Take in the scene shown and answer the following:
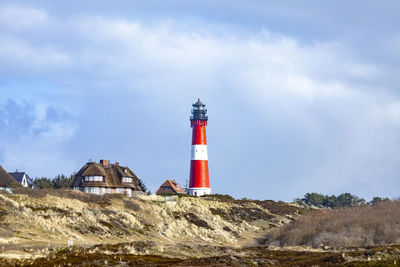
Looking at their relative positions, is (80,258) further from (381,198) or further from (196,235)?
(381,198)

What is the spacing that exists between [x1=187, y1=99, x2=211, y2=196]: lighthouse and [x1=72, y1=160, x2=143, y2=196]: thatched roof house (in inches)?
444

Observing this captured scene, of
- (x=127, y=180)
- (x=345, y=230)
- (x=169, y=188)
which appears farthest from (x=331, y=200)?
(x=345, y=230)

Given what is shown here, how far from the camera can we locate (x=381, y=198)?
135375mm

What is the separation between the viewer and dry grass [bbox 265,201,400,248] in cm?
6266

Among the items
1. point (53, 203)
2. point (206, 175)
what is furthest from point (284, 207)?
point (53, 203)

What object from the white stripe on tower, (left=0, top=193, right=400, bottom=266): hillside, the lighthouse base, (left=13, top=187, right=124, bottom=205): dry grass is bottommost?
(left=0, top=193, right=400, bottom=266): hillside

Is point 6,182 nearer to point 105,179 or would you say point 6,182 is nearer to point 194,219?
point 105,179

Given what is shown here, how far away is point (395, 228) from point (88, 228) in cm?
3388

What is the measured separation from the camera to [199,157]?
4215 inches

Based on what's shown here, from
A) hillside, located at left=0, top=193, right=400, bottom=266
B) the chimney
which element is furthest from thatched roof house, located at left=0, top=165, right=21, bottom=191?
the chimney

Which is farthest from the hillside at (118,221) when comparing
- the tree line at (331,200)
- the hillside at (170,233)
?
A: the tree line at (331,200)

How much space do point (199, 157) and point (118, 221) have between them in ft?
127

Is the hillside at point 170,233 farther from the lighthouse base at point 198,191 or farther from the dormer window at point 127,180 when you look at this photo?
the dormer window at point 127,180

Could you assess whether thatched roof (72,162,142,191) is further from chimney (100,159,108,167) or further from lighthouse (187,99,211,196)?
lighthouse (187,99,211,196)
